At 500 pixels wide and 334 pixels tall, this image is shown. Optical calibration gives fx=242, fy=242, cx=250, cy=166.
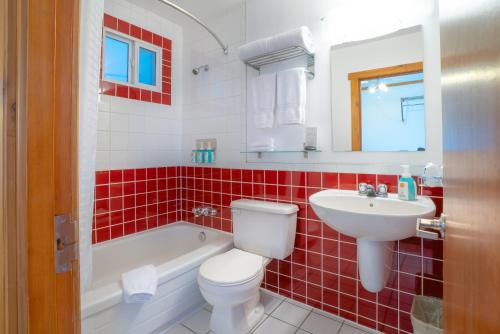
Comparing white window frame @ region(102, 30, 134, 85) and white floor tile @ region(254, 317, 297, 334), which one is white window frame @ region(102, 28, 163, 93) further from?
white floor tile @ region(254, 317, 297, 334)

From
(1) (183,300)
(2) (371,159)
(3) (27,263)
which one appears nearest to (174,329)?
(1) (183,300)

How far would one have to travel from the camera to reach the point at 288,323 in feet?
5.25

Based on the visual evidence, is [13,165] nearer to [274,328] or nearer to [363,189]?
[363,189]

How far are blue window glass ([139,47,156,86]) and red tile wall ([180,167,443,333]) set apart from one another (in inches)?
40.6

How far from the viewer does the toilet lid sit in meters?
1.37

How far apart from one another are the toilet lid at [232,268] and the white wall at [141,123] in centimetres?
115

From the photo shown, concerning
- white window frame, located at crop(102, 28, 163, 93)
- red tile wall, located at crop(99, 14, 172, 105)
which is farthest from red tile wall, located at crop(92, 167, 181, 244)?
white window frame, located at crop(102, 28, 163, 93)

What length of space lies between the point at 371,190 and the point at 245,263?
2.93 feet

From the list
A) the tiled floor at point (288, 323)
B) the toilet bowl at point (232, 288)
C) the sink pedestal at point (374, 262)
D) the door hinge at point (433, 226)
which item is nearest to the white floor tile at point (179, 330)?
the tiled floor at point (288, 323)

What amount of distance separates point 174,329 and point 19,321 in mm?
1401

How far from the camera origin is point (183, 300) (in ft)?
5.34

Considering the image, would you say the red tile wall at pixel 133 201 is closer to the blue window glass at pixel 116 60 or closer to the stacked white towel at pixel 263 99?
the blue window glass at pixel 116 60

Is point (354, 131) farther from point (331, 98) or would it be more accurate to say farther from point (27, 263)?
point (27, 263)

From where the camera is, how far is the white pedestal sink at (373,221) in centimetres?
107
